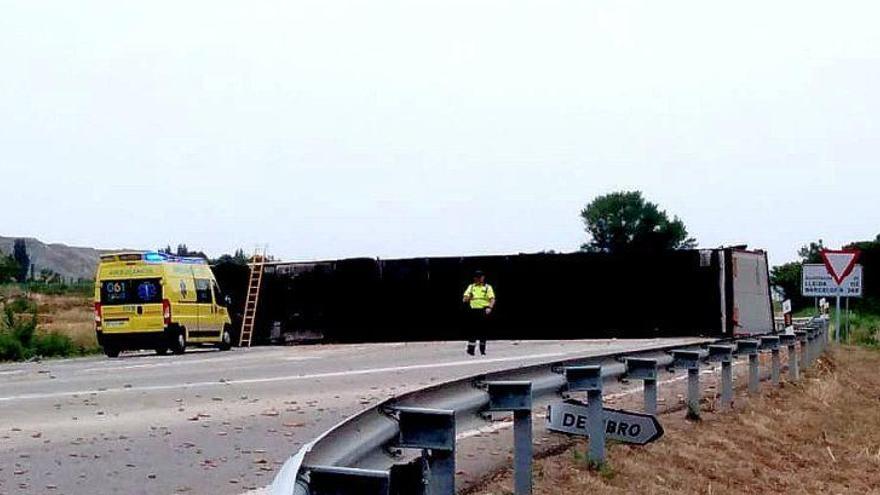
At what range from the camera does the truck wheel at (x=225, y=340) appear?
33.5 m

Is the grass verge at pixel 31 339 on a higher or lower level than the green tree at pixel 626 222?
lower

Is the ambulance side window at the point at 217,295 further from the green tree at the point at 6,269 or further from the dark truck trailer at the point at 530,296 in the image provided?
the green tree at the point at 6,269

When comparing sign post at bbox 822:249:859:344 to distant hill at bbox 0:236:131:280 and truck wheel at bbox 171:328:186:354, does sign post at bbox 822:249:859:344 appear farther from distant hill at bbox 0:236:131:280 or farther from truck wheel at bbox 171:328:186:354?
distant hill at bbox 0:236:131:280

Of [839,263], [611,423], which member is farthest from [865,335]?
[611,423]

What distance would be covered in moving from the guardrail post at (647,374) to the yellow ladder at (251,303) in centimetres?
2802

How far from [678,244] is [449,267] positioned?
258ft

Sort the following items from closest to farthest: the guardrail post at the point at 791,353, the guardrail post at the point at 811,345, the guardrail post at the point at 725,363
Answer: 1. the guardrail post at the point at 725,363
2. the guardrail post at the point at 791,353
3. the guardrail post at the point at 811,345

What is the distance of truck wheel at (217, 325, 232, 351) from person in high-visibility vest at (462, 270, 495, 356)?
379 inches

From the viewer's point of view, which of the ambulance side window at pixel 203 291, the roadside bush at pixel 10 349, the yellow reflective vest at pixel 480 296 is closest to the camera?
the yellow reflective vest at pixel 480 296

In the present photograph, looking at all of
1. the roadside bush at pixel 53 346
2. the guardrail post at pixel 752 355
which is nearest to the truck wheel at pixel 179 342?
the roadside bush at pixel 53 346

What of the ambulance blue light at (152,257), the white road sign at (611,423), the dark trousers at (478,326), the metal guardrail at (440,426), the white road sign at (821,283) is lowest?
the white road sign at (611,423)

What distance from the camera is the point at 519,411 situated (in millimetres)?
7582

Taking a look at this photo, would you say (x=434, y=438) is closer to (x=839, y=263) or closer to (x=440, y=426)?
(x=440, y=426)

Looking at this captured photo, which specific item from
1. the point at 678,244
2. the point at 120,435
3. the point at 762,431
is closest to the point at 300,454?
the point at 120,435
